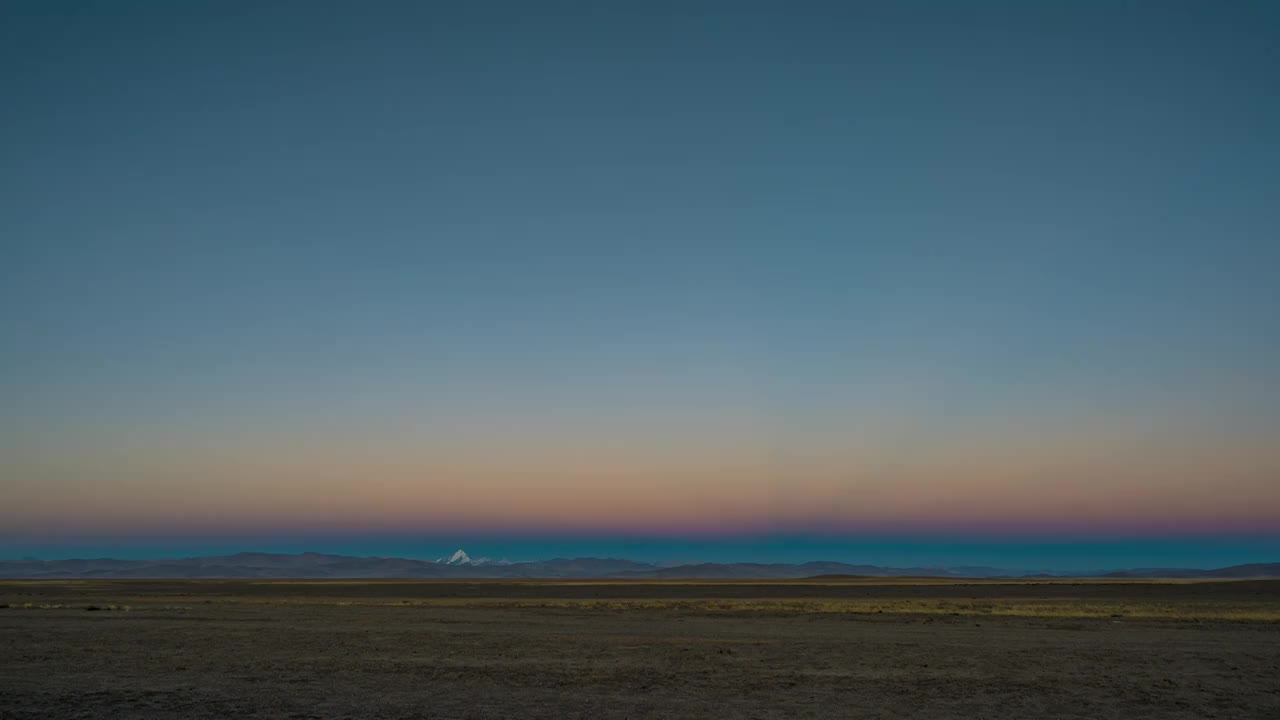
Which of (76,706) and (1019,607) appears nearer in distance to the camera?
(76,706)

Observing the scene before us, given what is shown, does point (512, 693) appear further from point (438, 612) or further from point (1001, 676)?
point (438, 612)

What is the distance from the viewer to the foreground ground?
17172mm

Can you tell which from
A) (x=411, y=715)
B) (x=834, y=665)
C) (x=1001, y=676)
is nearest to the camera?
(x=411, y=715)

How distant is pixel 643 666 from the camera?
75.2ft

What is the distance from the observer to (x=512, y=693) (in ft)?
60.8

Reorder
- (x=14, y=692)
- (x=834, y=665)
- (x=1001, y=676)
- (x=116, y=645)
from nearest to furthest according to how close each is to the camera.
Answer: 1. (x=14, y=692)
2. (x=1001, y=676)
3. (x=834, y=665)
4. (x=116, y=645)

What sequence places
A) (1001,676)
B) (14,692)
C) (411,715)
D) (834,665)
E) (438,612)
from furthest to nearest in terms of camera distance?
(438,612) → (834,665) → (1001,676) → (14,692) → (411,715)

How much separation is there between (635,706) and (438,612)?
101 feet

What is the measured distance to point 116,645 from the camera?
90.1 ft

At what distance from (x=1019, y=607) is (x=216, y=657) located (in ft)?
131

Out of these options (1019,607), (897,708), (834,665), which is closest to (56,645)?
(834,665)

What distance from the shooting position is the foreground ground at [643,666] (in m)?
17.2

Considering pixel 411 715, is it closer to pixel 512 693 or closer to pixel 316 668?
pixel 512 693

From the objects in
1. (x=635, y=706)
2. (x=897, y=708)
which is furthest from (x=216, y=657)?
(x=897, y=708)
